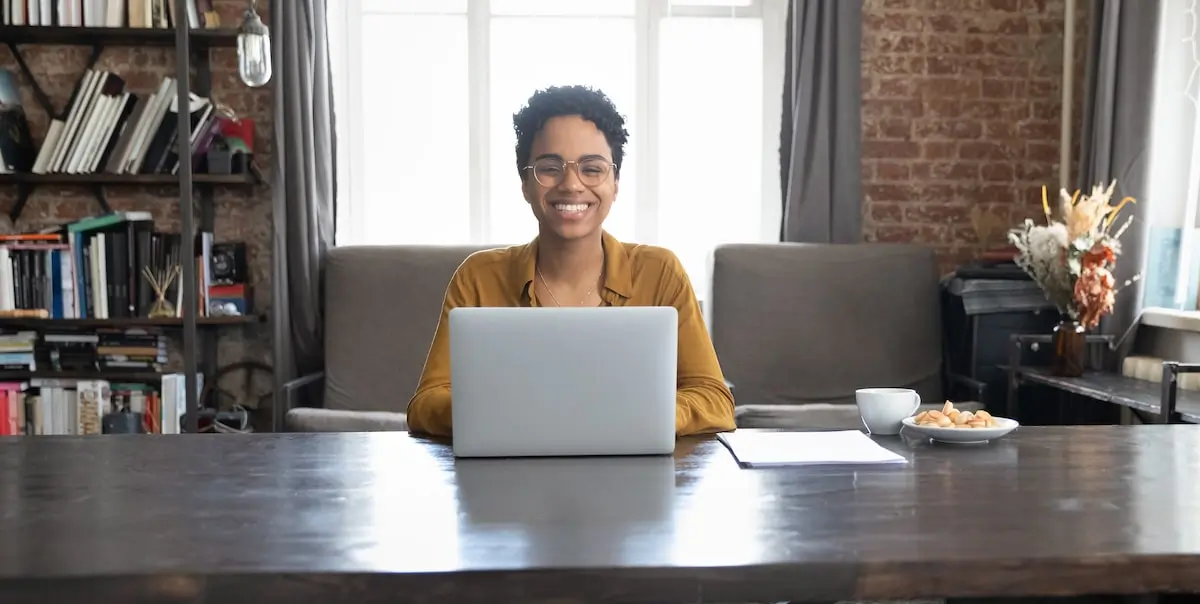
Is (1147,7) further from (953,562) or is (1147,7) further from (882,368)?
(953,562)

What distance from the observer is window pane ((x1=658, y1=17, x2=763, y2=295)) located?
3928mm

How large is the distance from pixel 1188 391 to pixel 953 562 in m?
2.43

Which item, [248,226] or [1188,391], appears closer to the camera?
[1188,391]

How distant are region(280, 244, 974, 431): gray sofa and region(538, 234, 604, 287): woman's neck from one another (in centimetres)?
170

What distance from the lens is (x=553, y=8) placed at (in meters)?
3.91

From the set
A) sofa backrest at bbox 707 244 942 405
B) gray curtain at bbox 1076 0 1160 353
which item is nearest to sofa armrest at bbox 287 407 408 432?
sofa backrest at bbox 707 244 942 405

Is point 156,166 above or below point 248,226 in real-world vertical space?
above

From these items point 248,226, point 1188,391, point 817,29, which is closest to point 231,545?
point 1188,391

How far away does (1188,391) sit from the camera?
288 centimetres

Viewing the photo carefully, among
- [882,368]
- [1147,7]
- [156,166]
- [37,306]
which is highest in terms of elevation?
[1147,7]

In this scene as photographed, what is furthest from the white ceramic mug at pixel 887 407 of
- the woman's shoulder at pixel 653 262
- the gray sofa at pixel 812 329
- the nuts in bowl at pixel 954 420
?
the gray sofa at pixel 812 329

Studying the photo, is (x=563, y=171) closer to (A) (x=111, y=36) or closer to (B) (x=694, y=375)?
(B) (x=694, y=375)

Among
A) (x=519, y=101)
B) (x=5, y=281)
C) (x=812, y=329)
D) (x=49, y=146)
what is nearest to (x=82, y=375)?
(x=5, y=281)

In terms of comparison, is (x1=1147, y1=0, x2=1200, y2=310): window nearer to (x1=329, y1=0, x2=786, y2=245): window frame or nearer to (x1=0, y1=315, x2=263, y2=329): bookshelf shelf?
(x1=329, y1=0, x2=786, y2=245): window frame
